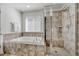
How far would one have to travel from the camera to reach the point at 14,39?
167 centimetres

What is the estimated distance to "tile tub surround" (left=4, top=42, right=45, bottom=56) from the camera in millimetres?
1658

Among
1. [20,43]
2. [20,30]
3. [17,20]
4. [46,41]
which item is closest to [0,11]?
[17,20]

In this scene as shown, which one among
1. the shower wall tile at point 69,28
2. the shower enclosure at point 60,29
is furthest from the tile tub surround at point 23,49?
the shower wall tile at point 69,28

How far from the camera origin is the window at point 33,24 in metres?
1.66

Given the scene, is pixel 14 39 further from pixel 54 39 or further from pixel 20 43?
pixel 54 39

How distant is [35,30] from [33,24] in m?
0.10

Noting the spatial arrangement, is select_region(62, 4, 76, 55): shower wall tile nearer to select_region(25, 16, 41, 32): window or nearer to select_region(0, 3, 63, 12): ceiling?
select_region(0, 3, 63, 12): ceiling

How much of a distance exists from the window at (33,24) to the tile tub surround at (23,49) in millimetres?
237

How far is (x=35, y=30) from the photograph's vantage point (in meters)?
1.66

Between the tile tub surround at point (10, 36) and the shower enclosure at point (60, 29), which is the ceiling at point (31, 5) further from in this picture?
the tile tub surround at point (10, 36)

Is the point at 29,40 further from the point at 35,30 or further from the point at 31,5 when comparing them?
the point at 31,5

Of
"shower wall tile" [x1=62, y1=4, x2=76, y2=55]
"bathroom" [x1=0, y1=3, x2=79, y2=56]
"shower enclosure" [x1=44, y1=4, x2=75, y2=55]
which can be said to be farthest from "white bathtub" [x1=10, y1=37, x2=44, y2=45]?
"shower wall tile" [x1=62, y1=4, x2=76, y2=55]

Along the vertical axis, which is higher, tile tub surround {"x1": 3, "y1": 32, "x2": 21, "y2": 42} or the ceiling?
the ceiling

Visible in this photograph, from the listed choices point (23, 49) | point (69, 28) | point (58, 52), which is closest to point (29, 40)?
Answer: point (23, 49)
